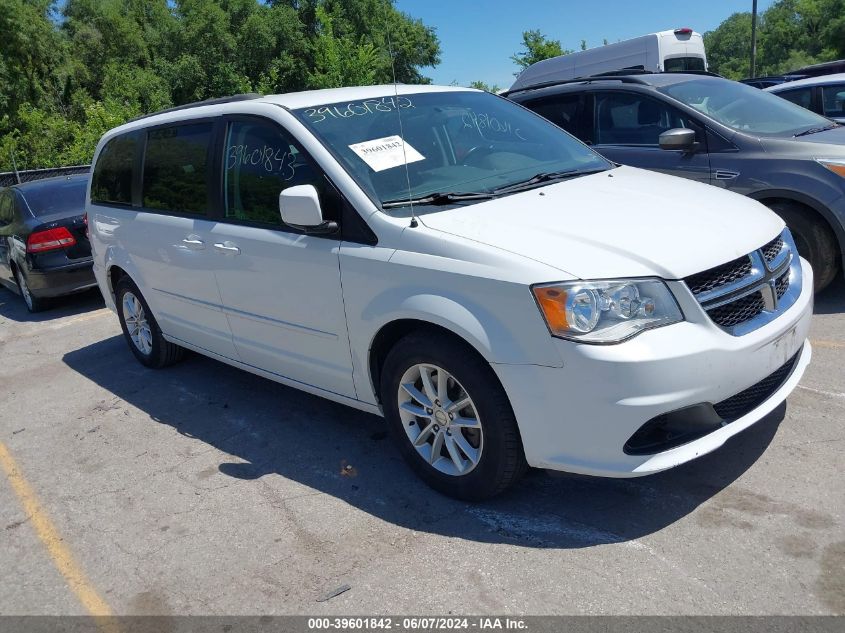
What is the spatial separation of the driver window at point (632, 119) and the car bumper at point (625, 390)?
3.64 metres

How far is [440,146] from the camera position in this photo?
407 centimetres

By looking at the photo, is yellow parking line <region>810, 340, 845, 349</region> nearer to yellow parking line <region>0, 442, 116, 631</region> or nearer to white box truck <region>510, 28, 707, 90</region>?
yellow parking line <region>0, 442, 116, 631</region>

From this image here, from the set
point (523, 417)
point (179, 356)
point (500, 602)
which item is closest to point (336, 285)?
point (523, 417)

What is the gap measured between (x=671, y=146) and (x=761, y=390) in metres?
3.03

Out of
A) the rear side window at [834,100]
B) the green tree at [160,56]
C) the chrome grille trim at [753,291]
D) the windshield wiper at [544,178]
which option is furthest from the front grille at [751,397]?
the green tree at [160,56]

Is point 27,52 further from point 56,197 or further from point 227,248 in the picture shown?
point 227,248

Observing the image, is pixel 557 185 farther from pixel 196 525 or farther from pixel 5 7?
pixel 5 7

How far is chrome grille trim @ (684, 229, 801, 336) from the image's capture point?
3.05 meters

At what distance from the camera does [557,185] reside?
3.93 metres

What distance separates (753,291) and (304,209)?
204 centimetres

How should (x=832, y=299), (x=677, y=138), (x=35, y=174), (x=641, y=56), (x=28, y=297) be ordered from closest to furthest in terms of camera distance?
(x=677, y=138)
(x=832, y=299)
(x=28, y=297)
(x=641, y=56)
(x=35, y=174)

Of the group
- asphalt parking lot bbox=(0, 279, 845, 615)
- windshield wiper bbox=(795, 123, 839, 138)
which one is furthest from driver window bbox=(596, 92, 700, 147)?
asphalt parking lot bbox=(0, 279, 845, 615)

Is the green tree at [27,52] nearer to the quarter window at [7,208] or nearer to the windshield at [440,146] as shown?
the quarter window at [7,208]

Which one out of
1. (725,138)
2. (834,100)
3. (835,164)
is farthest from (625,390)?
(834,100)
